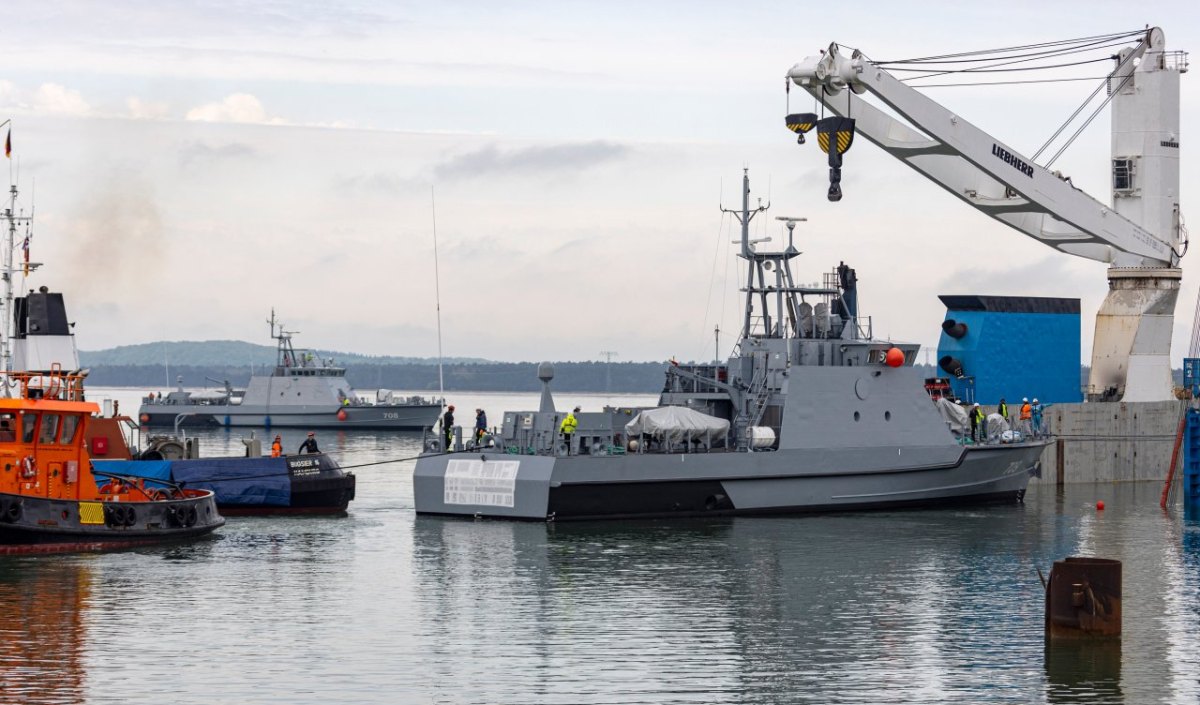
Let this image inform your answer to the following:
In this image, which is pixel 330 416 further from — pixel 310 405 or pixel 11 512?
pixel 11 512

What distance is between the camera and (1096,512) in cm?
3516

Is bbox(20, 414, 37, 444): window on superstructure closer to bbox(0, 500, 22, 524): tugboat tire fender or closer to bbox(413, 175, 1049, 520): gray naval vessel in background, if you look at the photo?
bbox(0, 500, 22, 524): tugboat tire fender

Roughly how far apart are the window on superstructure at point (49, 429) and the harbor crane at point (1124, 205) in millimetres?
21369

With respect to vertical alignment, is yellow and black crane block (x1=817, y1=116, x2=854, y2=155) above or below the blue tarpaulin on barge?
above

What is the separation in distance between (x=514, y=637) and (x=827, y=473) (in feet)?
46.7

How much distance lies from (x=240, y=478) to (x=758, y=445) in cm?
1109

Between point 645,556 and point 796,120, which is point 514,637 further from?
point 796,120

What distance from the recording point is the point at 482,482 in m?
30.2

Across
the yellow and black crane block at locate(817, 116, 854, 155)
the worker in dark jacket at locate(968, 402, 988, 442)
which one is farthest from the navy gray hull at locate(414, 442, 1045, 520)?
the yellow and black crane block at locate(817, 116, 854, 155)

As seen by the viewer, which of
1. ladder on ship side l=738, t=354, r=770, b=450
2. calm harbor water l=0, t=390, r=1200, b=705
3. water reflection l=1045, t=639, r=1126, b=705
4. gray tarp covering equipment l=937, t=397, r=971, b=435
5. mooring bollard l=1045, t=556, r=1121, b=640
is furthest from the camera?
gray tarp covering equipment l=937, t=397, r=971, b=435

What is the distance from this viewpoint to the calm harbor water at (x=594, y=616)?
16.4 metres

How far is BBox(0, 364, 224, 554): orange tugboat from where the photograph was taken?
1003 inches

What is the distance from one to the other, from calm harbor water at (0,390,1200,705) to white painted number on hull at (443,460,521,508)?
52 centimetres

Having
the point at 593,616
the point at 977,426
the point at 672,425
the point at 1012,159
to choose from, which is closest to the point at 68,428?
the point at 593,616
